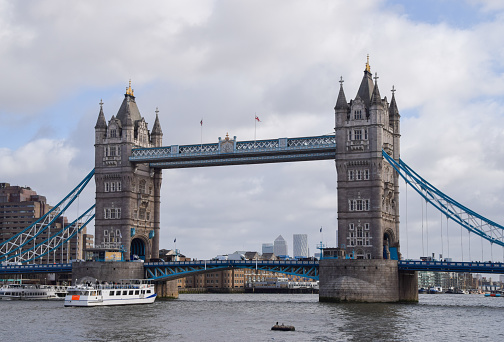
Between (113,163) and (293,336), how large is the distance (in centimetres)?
7814

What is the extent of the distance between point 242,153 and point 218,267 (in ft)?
64.6

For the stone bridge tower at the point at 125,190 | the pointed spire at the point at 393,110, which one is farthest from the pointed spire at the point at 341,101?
the stone bridge tower at the point at 125,190

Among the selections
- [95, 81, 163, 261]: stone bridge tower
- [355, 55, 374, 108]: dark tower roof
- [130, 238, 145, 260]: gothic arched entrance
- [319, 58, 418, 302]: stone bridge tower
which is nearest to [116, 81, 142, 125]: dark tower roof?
[95, 81, 163, 261]: stone bridge tower

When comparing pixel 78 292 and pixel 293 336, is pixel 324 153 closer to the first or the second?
pixel 78 292

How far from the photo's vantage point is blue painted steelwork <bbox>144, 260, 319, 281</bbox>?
122806mm

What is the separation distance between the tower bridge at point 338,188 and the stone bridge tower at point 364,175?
0.52 feet

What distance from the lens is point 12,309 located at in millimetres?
105750

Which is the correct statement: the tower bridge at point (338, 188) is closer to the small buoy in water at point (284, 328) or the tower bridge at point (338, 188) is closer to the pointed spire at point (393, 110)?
the pointed spire at point (393, 110)

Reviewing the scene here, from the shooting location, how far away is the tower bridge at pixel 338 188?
377 ft

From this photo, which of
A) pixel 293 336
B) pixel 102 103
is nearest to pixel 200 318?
pixel 293 336

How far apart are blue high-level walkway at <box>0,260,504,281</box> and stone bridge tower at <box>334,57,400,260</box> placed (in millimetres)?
6208

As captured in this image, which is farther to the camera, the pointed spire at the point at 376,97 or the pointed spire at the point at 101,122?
the pointed spire at the point at 101,122

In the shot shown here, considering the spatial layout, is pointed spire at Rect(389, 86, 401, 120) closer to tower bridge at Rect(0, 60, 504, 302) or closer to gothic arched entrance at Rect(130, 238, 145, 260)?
tower bridge at Rect(0, 60, 504, 302)

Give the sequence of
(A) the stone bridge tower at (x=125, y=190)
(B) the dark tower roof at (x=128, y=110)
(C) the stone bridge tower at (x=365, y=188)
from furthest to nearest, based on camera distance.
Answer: (B) the dark tower roof at (x=128, y=110) → (A) the stone bridge tower at (x=125, y=190) → (C) the stone bridge tower at (x=365, y=188)
